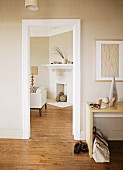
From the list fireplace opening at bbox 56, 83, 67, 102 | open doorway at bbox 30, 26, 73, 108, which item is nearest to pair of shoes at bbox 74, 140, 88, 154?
open doorway at bbox 30, 26, 73, 108

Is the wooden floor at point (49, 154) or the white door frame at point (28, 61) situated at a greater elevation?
the white door frame at point (28, 61)

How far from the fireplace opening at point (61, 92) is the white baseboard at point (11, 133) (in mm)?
4670


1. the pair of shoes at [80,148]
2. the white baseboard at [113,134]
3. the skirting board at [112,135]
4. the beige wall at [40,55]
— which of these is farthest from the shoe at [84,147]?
the beige wall at [40,55]

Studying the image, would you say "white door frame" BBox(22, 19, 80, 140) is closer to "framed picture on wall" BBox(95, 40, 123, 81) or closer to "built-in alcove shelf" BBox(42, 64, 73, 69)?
"framed picture on wall" BBox(95, 40, 123, 81)

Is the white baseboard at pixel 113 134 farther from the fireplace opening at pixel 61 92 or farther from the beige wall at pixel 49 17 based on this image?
the fireplace opening at pixel 61 92

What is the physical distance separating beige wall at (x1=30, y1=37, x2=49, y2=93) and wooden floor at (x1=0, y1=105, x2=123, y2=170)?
4.89 m

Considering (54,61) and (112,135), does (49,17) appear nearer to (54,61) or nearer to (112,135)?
(112,135)

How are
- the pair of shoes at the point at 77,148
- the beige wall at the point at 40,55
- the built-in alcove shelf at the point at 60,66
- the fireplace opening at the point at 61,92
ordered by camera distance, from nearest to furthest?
the pair of shoes at the point at 77,148
the built-in alcove shelf at the point at 60,66
the fireplace opening at the point at 61,92
the beige wall at the point at 40,55

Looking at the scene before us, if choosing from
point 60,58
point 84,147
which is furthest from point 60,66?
point 84,147

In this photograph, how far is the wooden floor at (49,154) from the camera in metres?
2.81

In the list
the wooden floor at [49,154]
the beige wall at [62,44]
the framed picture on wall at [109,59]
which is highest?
the beige wall at [62,44]

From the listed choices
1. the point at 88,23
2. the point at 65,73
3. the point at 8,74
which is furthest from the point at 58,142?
the point at 65,73

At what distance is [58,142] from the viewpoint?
12.3 feet

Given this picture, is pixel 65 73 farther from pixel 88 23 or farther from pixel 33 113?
pixel 88 23
